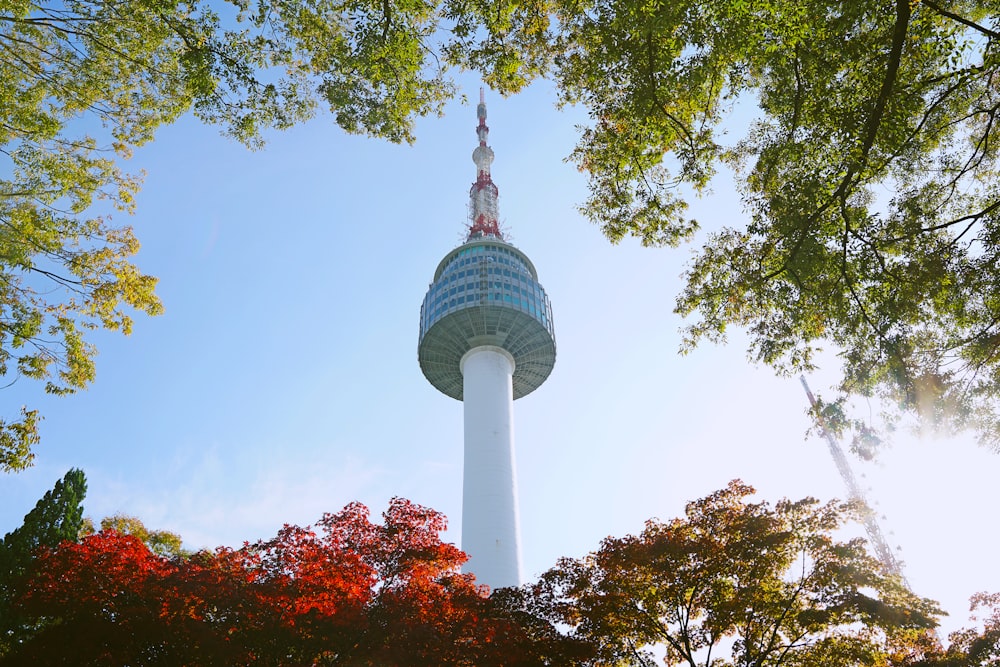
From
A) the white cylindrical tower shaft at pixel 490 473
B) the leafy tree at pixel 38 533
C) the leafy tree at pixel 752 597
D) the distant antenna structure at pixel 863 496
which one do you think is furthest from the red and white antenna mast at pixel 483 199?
the leafy tree at pixel 752 597

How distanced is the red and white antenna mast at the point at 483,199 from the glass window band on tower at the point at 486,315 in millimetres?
2982

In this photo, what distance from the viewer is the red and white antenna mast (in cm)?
5722

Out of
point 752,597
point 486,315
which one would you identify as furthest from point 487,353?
point 752,597

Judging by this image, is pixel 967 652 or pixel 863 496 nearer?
pixel 967 652

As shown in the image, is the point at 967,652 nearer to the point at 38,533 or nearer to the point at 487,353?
the point at 38,533

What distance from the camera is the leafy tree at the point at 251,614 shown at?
1158 centimetres

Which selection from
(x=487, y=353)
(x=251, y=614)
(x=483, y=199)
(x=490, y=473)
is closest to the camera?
(x=251, y=614)

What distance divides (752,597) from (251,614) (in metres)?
10.6

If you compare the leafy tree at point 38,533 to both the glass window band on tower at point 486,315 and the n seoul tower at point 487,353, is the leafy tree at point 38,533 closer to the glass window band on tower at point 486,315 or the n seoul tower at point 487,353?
the n seoul tower at point 487,353

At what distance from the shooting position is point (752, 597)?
544 inches

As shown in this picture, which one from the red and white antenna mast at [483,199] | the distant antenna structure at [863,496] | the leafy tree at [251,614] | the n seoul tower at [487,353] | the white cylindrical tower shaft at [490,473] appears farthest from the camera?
the red and white antenna mast at [483,199]

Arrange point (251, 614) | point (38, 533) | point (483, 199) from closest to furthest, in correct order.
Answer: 1. point (251, 614)
2. point (38, 533)
3. point (483, 199)

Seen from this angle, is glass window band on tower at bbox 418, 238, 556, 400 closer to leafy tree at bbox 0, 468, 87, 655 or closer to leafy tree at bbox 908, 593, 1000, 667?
leafy tree at bbox 0, 468, 87, 655

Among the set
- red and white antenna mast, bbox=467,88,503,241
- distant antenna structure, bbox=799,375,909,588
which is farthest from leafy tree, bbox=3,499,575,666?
red and white antenna mast, bbox=467,88,503,241
